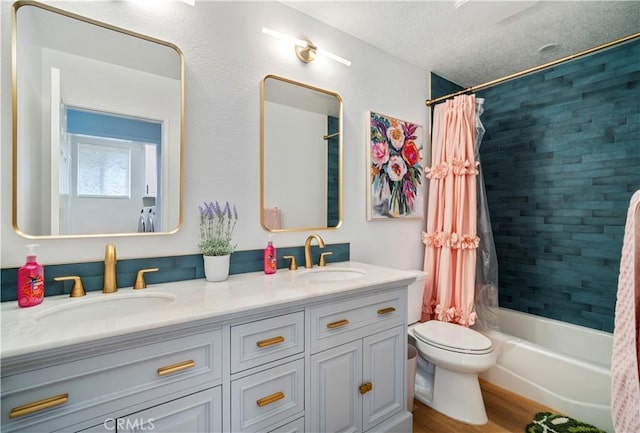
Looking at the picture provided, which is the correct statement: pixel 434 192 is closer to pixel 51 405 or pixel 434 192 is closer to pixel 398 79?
pixel 398 79

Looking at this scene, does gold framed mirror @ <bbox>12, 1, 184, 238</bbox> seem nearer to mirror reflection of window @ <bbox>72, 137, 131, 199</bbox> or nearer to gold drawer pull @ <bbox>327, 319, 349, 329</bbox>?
mirror reflection of window @ <bbox>72, 137, 131, 199</bbox>

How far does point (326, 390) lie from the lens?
4.04 feet

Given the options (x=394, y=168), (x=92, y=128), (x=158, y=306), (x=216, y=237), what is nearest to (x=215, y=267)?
(x=216, y=237)

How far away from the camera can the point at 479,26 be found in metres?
1.90

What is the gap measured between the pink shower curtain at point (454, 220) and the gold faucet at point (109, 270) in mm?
2020

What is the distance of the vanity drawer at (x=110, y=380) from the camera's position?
702mm

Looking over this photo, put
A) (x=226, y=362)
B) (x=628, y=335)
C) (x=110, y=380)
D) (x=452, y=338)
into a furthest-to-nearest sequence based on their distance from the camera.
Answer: (x=452, y=338) < (x=226, y=362) < (x=110, y=380) < (x=628, y=335)

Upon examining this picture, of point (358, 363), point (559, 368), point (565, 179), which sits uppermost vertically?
point (565, 179)

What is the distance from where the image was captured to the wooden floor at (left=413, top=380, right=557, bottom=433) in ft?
5.43

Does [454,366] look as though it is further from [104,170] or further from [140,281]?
[104,170]

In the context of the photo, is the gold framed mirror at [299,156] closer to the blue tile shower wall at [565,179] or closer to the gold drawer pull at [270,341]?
the gold drawer pull at [270,341]

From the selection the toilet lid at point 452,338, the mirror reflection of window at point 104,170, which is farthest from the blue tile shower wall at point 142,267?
the toilet lid at point 452,338

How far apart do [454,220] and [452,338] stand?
85 cm

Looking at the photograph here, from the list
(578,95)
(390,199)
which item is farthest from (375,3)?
(578,95)
